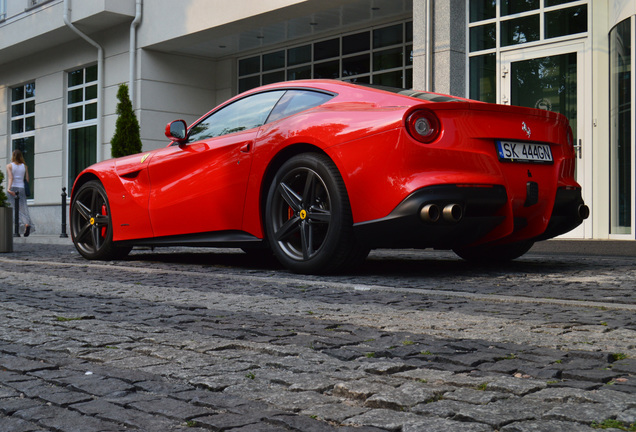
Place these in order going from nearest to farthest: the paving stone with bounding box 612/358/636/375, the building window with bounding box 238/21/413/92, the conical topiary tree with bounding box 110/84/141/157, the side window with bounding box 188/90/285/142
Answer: the paving stone with bounding box 612/358/636/375
the side window with bounding box 188/90/285/142
the building window with bounding box 238/21/413/92
the conical topiary tree with bounding box 110/84/141/157

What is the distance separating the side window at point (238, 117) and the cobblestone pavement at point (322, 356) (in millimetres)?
1546

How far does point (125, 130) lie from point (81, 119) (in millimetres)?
3877

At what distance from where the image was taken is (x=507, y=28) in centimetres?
1131

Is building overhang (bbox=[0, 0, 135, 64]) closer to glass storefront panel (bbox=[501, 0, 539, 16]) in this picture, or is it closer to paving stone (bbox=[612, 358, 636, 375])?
glass storefront panel (bbox=[501, 0, 539, 16])

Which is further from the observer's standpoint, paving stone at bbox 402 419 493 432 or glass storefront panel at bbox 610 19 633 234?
glass storefront panel at bbox 610 19 633 234

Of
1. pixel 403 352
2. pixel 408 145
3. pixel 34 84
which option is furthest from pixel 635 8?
pixel 34 84

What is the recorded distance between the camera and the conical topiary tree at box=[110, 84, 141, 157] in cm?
1609

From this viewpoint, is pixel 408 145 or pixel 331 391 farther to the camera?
pixel 408 145

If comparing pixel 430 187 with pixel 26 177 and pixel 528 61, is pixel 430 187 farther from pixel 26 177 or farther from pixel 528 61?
pixel 26 177

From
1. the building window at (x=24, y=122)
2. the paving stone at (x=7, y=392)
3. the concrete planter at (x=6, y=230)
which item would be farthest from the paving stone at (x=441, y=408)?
the building window at (x=24, y=122)

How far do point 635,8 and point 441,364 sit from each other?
8.02 metres

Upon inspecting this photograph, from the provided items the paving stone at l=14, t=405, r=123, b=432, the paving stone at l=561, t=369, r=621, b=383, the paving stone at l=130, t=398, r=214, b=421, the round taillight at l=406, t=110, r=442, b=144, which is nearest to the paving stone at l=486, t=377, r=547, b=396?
the paving stone at l=561, t=369, r=621, b=383

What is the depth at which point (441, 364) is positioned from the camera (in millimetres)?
2568

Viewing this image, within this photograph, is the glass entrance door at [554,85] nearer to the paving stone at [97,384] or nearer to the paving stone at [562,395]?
the paving stone at [562,395]
